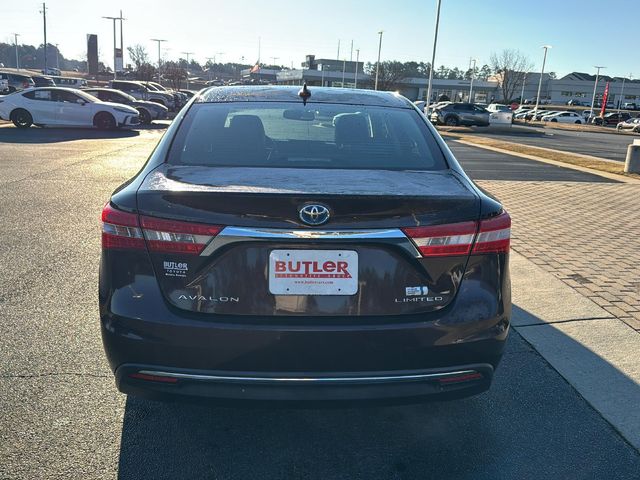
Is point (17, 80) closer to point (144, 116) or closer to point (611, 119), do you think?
point (144, 116)

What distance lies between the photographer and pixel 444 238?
2.44 m

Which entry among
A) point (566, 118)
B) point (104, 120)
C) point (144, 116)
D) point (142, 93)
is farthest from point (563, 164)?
point (566, 118)

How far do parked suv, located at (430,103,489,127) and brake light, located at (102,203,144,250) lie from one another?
37037 millimetres

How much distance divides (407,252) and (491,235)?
412 mm

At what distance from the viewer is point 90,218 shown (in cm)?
764

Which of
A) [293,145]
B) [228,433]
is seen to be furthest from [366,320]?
[293,145]

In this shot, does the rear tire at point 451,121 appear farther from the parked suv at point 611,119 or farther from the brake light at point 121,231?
the brake light at point 121,231

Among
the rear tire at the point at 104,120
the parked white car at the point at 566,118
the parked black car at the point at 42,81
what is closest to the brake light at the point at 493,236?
the rear tire at the point at 104,120

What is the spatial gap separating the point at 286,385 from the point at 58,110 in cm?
2220

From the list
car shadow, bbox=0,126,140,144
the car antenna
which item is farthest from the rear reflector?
car shadow, bbox=0,126,140,144

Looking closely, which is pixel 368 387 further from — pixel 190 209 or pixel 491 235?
pixel 190 209

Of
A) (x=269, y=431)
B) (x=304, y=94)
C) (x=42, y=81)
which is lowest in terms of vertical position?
(x=269, y=431)

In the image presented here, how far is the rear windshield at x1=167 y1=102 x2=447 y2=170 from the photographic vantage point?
3.07 m

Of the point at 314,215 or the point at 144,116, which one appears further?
the point at 144,116
